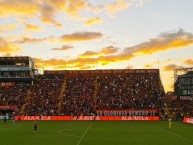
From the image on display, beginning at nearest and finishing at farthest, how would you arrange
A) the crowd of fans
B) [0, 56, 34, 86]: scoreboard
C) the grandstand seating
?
the crowd of fans < the grandstand seating < [0, 56, 34, 86]: scoreboard

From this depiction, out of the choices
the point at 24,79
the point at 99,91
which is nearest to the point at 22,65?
the point at 24,79

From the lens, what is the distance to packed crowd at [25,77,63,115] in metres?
91.9

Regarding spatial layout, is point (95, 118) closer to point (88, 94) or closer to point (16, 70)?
point (88, 94)

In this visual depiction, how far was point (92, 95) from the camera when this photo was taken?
104188mm

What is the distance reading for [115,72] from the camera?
12056 cm

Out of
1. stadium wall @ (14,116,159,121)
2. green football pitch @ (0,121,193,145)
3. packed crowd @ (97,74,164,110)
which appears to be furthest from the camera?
packed crowd @ (97,74,164,110)

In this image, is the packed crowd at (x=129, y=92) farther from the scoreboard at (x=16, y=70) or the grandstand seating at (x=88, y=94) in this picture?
the scoreboard at (x=16, y=70)

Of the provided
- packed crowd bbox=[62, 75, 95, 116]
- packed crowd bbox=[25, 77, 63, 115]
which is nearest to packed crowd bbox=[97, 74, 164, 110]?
packed crowd bbox=[62, 75, 95, 116]

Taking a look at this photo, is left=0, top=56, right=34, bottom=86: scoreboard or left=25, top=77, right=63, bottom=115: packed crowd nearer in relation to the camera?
left=25, top=77, right=63, bottom=115: packed crowd

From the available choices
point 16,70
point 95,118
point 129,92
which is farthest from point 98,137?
point 16,70

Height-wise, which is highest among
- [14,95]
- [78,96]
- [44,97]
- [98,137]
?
[14,95]

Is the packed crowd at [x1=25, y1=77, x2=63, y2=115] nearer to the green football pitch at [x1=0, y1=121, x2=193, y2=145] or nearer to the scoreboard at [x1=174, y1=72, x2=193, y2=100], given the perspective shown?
the green football pitch at [x1=0, y1=121, x2=193, y2=145]

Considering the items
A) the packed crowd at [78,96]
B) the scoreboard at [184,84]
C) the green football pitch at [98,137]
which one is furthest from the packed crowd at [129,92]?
the green football pitch at [98,137]

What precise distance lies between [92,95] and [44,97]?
13.7 meters
